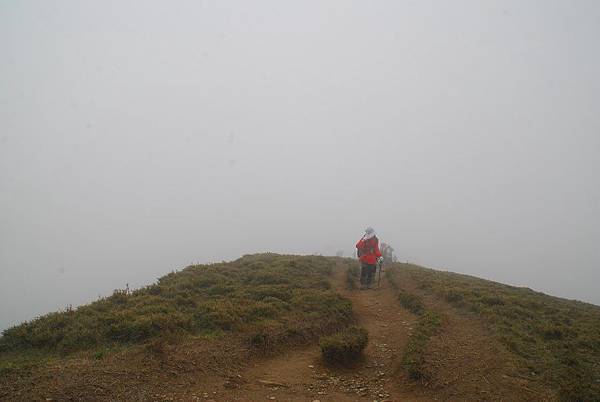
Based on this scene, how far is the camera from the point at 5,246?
7239 inches

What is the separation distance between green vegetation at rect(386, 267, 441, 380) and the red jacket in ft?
11.2

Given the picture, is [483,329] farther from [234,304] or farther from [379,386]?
[234,304]

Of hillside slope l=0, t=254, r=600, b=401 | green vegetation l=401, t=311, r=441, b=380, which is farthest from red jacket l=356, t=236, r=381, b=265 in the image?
green vegetation l=401, t=311, r=441, b=380

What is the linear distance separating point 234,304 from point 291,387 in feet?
15.8

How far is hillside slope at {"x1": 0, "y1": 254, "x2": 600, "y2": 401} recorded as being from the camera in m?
8.30

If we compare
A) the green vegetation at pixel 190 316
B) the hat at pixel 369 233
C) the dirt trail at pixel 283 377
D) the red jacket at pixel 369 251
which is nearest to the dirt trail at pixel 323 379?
the dirt trail at pixel 283 377

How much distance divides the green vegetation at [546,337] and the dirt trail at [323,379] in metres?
3.01

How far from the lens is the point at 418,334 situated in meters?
11.6

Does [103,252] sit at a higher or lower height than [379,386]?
lower

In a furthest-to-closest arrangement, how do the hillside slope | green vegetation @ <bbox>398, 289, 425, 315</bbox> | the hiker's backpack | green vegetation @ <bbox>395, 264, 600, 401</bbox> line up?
the hiker's backpack, green vegetation @ <bbox>398, 289, 425, 315</bbox>, green vegetation @ <bbox>395, 264, 600, 401</bbox>, the hillside slope

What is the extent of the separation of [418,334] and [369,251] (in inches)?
357

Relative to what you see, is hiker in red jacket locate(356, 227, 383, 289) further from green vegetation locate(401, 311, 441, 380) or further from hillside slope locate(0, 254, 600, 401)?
green vegetation locate(401, 311, 441, 380)

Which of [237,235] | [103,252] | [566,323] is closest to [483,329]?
[566,323]

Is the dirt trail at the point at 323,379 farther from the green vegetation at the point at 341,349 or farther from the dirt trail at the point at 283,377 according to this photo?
the green vegetation at the point at 341,349
